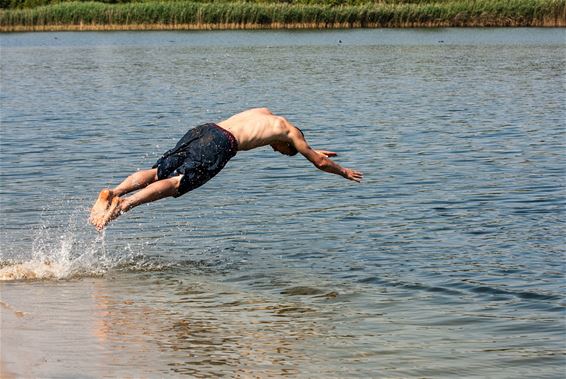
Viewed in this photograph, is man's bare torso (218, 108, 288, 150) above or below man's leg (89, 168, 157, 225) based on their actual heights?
above

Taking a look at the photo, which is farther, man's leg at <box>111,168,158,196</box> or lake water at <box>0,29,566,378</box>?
man's leg at <box>111,168,158,196</box>

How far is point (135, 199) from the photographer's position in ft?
28.8

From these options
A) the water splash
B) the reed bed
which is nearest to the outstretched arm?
the water splash

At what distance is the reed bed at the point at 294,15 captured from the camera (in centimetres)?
6272

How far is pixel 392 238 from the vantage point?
1187 cm

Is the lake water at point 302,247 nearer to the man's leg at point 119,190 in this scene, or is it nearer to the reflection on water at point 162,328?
the reflection on water at point 162,328

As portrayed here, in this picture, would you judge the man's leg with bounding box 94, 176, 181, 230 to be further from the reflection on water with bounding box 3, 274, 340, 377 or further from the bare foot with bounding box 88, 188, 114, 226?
the reflection on water with bounding box 3, 274, 340, 377

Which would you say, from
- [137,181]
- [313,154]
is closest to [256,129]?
[313,154]

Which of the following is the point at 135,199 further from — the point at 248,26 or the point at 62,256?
the point at 248,26

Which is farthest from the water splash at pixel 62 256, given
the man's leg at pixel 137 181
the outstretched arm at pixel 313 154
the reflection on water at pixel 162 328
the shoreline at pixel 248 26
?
the shoreline at pixel 248 26

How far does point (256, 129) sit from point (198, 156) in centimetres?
56

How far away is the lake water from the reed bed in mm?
35974

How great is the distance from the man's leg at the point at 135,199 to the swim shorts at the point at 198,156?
0.17m

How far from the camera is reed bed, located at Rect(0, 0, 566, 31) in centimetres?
6272
